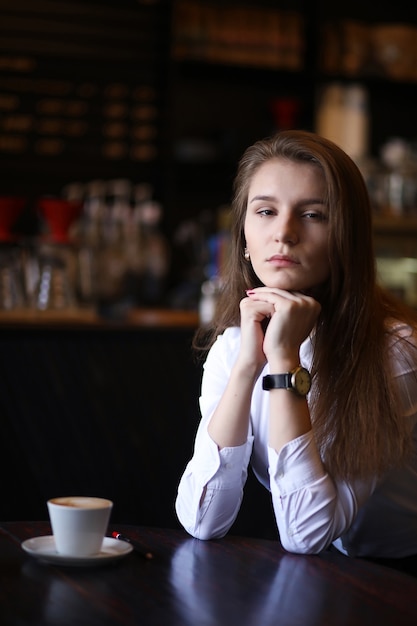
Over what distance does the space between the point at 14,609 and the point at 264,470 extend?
0.70 m


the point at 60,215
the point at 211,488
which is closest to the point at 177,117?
the point at 60,215

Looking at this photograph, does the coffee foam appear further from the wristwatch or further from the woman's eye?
the woman's eye

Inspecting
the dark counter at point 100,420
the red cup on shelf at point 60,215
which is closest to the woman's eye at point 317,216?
the dark counter at point 100,420

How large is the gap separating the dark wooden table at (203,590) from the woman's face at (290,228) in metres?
0.41

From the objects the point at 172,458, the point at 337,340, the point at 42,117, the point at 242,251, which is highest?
the point at 42,117

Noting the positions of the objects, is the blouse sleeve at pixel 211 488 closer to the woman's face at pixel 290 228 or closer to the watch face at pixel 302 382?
the watch face at pixel 302 382

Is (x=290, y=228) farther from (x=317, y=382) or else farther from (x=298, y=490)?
(x=298, y=490)

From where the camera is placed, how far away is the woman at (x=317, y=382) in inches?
58.1

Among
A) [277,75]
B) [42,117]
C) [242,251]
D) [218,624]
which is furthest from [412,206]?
[218,624]

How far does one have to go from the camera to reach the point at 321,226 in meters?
1.56

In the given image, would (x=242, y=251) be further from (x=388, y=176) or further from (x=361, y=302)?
(x=388, y=176)

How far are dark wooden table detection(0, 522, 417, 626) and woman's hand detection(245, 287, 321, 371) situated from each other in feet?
0.94

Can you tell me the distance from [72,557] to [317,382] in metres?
0.52

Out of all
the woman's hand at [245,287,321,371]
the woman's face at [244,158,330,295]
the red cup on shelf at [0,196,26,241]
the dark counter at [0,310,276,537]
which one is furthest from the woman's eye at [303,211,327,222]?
the red cup on shelf at [0,196,26,241]
